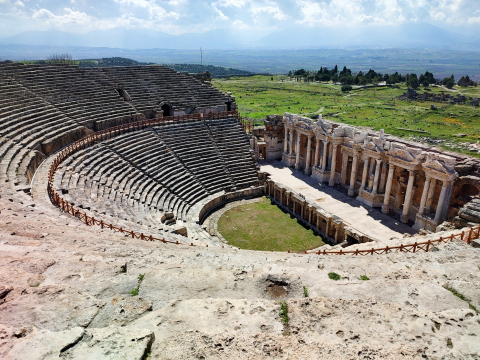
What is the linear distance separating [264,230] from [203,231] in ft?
15.2

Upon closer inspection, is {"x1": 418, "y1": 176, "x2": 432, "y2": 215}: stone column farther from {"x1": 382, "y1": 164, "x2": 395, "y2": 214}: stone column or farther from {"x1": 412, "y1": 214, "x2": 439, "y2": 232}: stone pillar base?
{"x1": 382, "y1": 164, "x2": 395, "y2": 214}: stone column

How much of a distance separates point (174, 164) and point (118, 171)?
5.24 m

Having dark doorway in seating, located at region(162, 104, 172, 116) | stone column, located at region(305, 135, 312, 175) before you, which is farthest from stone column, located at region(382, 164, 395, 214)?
dark doorway in seating, located at region(162, 104, 172, 116)

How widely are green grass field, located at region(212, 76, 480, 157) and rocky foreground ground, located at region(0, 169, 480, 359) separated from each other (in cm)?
4117

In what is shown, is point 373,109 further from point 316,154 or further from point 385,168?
point 385,168

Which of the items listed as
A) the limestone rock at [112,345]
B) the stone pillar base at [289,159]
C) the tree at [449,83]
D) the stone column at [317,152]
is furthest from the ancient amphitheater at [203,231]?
the tree at [449,83]

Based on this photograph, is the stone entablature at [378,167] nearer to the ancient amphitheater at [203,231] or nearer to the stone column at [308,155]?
the stone column at [308,155]

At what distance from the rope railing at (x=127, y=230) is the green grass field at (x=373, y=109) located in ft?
103

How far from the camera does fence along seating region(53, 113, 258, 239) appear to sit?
1859 centimetres

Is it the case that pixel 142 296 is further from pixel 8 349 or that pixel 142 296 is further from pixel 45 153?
pixel 45 153

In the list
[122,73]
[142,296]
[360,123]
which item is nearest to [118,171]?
[122,73]

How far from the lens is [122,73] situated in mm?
35594

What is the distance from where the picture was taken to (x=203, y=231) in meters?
22.3

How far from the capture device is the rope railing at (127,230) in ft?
42.8
